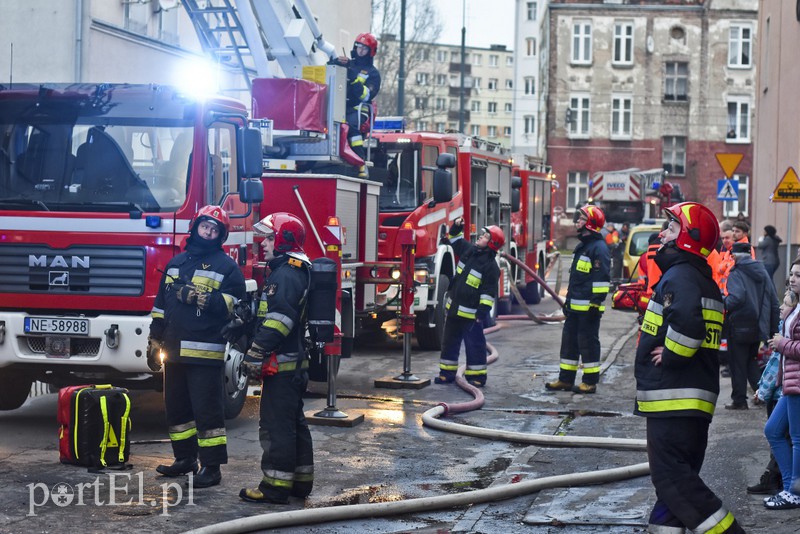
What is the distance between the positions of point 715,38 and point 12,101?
48.3m

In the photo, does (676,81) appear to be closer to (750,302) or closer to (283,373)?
(750,302)

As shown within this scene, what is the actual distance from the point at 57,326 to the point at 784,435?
5.32m

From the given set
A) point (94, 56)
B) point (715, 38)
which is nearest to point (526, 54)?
point (715, 38)

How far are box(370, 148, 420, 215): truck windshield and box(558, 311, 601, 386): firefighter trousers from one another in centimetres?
351

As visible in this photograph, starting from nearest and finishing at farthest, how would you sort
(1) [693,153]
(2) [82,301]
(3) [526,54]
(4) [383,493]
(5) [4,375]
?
(4) [383,493], (2) [82,301], (5) [4,375], (1) [693,153], (3) [526,54]

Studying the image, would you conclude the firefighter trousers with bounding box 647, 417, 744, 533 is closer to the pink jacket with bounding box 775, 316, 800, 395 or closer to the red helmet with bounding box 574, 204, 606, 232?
the pink jacket with bounding box 775, 316, 800, 395

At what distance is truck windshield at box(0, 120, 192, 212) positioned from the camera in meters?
9.17

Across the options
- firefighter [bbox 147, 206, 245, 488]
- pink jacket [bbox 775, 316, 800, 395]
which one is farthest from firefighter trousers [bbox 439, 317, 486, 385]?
pink jacket [bbox 775, 316, 800, 395]

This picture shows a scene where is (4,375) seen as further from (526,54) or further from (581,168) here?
(526,54)

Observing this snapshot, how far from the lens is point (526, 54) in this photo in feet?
289

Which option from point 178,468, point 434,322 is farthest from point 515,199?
point 178,468

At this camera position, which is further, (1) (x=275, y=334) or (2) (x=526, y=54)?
Result: (2) (x=526, y=54)

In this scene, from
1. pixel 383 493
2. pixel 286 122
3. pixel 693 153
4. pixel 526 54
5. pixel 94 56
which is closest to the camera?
pixel 383 493

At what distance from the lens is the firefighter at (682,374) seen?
5.64 metres
